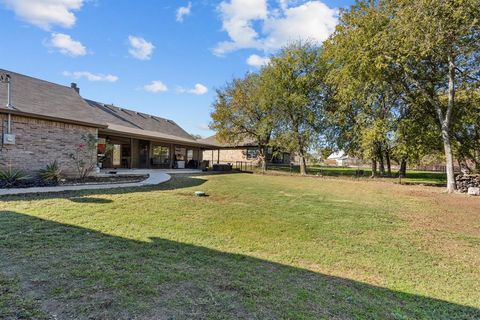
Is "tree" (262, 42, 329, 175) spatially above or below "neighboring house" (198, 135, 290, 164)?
above

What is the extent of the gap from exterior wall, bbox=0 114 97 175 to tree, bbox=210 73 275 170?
15.2 m

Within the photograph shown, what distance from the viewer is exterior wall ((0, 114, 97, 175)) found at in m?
9.79

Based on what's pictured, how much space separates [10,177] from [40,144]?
5.96 feet

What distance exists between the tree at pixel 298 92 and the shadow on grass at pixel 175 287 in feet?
65.3

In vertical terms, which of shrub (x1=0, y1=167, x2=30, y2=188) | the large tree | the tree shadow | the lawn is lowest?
the lawn

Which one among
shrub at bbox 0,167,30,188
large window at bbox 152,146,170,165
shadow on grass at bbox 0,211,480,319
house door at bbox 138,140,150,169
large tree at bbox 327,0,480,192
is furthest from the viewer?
large window at bbox 152,146,170,165

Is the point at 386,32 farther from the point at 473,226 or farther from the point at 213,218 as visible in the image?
the point at 213,218

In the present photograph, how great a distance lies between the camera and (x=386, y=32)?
1446 cm

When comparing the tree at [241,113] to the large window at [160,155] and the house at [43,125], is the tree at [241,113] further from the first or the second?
the house at [43,125]

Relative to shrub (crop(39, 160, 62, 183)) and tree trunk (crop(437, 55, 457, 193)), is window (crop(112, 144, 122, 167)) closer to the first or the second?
shrub (crop(39, 160, 62, 183))

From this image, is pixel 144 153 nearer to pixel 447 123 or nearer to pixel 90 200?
pixel 90 200

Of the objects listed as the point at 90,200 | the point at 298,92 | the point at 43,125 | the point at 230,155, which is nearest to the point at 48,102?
the point at 43,125

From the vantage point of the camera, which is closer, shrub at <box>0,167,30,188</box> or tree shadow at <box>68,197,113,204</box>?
tree shadow at <box>68,197,113,204</box>

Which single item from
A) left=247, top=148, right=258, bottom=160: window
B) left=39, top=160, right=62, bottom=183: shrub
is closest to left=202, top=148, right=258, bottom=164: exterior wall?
left=247, top=148, right=258, bottom=160: window
